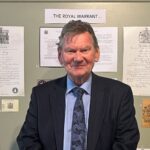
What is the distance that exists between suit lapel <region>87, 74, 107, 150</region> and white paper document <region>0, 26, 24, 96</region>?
571 millimetres

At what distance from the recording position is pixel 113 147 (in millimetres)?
1510

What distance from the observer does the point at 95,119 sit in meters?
1.53

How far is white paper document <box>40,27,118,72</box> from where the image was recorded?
1.95 meters

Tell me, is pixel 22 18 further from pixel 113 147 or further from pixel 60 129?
pixel 113 147

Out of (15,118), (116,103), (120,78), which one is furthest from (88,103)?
(15,118)

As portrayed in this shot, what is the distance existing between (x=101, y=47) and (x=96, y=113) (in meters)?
0.54

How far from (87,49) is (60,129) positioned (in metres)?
0.39

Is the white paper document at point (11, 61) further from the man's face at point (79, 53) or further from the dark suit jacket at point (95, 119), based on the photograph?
the man's face at point (79, 53)

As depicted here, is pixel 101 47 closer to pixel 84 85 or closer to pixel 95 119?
pixel 84 85

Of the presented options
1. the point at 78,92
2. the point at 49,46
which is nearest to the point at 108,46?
the point at 49,46

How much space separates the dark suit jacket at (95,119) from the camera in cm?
151

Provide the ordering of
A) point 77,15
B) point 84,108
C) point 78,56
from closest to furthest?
point 78,56 → point 84,108 → point 77,15

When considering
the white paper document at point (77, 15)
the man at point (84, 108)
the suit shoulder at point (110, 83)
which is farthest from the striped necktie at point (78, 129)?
the white paper document at point (77, 15)

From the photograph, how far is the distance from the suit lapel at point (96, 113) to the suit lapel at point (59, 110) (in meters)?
0.13
